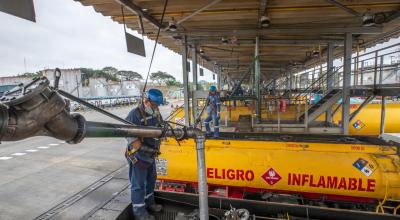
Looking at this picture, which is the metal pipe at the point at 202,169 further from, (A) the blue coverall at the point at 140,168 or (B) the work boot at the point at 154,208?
(B) the work boot at the point at 154,208

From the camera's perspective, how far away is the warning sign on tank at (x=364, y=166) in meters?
3.55

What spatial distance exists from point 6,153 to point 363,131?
559 inches

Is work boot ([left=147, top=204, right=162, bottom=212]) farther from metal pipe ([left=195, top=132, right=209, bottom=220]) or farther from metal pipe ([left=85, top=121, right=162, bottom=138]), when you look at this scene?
metal pipe ([left=85, top=121, right=162, bottom=138])

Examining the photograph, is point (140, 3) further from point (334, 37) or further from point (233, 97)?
point (334, 37)

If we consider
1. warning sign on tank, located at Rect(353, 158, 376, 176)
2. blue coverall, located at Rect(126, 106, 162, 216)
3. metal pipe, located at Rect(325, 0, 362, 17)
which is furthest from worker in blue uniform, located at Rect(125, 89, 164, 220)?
metal pipe, located at Rect(325, 0, 362, 17)

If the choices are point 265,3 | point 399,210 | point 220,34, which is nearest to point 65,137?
point 399,210

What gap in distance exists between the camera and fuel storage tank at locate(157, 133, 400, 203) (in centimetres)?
355

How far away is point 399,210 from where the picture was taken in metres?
3.64

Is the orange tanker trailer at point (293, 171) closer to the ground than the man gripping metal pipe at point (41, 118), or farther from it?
closer to the ground

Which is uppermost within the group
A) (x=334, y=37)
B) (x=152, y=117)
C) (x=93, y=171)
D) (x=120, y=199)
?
(x=334, y=37)

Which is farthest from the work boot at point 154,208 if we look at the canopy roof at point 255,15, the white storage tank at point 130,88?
the white storage tank at point 130,88

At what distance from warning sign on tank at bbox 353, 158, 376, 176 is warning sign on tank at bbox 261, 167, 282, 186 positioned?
1159 millimetres

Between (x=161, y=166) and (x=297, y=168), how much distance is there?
7.50 feet

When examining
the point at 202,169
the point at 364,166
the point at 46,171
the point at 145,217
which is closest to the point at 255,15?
the point at 364,166
